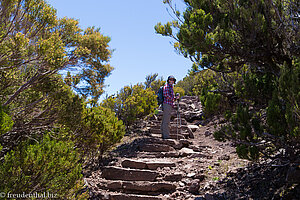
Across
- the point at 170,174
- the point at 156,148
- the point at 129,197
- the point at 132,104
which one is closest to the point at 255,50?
the point at 170,174

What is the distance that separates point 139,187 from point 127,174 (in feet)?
2.10

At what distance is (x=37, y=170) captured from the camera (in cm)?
378

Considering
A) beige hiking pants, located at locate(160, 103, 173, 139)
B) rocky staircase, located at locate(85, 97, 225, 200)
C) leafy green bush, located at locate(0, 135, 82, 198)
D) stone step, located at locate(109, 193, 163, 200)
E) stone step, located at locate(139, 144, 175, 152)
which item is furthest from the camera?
beige hiking pants, located at locate(160, 103, 173, 139)

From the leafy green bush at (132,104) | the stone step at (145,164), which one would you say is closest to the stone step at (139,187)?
the stone step at (145,164)

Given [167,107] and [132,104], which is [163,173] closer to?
[167,107]

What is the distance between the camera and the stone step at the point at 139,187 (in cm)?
618

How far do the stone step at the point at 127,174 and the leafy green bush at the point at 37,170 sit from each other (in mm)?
2541

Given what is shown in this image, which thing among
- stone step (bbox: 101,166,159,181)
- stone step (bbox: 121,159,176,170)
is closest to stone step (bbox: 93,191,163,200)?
stone step (bbox: 101,166,159,181)

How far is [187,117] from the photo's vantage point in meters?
13.9

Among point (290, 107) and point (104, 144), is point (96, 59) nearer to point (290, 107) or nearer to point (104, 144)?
Result: point (104, 144)

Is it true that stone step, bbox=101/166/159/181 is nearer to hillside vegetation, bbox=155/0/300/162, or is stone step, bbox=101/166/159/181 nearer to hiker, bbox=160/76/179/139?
hillside vegetation, bbox=155/0/300/162

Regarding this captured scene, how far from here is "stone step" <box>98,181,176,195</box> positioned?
6176 mm

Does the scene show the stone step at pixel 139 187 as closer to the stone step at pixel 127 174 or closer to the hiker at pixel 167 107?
the stone step at pixel 127 174

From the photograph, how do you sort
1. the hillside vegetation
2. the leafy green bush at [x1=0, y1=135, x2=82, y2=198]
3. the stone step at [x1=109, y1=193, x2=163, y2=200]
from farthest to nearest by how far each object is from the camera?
the stone step at [x1=109, y1=193, x2=163, y2=200]
the hillside vegetation
the leafy green bush at [x1=0, y1=135, x2=82, y2=198]
